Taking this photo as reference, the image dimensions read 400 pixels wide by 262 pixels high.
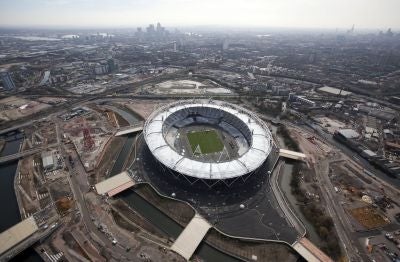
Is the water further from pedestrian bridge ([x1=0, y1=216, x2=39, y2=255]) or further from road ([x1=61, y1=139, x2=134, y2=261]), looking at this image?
pedestrian bridge ([x1=0, y1=216, x2=39, y2=255])

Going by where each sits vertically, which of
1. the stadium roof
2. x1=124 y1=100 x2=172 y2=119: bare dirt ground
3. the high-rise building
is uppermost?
the high-rise building

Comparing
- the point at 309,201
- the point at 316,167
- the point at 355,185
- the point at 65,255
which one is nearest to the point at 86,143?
the point at 65,255

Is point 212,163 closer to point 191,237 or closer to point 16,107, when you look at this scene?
point 191,237

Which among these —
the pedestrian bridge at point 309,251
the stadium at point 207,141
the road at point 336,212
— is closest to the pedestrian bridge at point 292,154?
the road at point 336,212

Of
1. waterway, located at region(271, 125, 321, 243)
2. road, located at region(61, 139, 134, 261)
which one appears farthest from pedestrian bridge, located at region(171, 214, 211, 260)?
waterway, located at region(271, 125, 321, 243)

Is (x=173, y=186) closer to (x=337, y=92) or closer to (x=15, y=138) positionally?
(x=15, y=138)

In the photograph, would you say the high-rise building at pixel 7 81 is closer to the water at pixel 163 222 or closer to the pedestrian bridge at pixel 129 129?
the pedestrian bridge at pixel 129 129

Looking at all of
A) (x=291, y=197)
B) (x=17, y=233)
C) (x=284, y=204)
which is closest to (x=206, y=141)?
(x=291, y=197)
